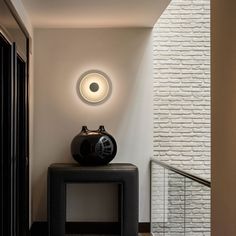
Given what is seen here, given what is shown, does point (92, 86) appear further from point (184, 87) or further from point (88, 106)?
point (184, 87)

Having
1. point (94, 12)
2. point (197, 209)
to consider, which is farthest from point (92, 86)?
point (197, 209)

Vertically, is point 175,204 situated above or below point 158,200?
above

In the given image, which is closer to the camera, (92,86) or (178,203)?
(178,203)

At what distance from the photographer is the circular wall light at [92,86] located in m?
4.88

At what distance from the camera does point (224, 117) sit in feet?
7.27

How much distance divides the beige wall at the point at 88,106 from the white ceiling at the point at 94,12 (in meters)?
0.19

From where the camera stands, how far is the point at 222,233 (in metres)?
2.23

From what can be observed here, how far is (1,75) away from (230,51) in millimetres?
1793

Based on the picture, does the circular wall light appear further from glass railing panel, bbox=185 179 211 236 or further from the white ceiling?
glass railing panel, bbox=185 179 211 236

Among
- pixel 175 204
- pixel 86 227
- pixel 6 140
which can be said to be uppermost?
pixel 6 140

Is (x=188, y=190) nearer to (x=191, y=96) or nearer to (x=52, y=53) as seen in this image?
(x=191, y=96)

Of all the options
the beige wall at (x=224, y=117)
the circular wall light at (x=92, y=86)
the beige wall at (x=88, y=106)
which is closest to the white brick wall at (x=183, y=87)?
the beige wall at (x=88, y=106)

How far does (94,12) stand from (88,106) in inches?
44.3

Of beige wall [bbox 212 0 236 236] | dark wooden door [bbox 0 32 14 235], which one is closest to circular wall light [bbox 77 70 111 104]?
dark wooden door [bbox 0 32 14 235]
